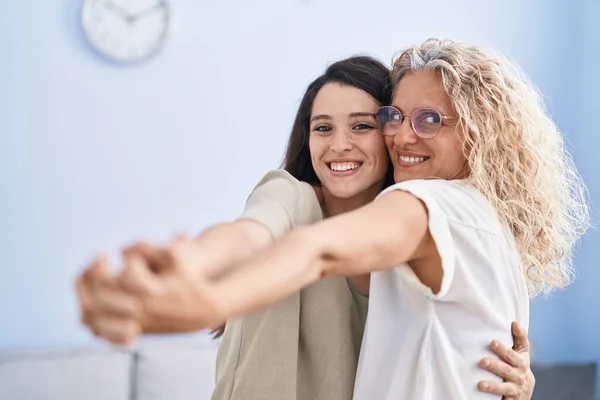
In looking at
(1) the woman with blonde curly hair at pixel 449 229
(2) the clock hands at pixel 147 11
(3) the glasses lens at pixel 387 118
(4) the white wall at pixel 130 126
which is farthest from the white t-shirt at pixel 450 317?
(2) the clock hands at pixel 147 11

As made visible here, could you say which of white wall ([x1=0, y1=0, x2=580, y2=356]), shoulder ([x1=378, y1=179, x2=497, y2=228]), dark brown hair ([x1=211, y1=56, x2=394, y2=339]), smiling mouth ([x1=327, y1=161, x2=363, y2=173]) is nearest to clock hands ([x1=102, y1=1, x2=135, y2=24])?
white wall ([x1=0, y1=0, x2=580, y2=356])

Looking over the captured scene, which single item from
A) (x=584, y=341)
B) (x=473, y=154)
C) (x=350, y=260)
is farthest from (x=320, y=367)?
(x=584, y=341)

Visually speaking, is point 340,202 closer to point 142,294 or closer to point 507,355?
point 507,355

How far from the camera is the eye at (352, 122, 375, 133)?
1653 millimetres

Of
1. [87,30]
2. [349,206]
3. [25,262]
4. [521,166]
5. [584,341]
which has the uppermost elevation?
[87,30]

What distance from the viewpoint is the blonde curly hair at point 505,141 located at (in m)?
1.43

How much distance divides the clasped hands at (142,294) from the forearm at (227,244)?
0.04 m

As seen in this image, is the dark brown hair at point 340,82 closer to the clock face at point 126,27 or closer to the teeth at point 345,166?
the teeth at point 345,166

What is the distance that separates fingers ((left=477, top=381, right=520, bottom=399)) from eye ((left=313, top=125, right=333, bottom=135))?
589 mm

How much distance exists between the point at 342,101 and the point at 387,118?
0.44ft

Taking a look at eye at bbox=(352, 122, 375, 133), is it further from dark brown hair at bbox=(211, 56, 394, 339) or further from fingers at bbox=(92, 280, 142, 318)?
fingers at bbox=(92, 280, 142, 318)

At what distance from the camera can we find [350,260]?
37.8 inches

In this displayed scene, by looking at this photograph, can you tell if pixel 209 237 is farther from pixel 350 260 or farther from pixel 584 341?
pixel 584 341

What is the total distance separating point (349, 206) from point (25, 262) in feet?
6.28
